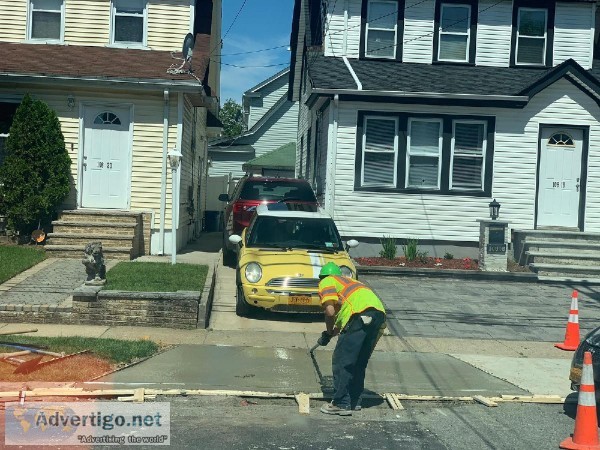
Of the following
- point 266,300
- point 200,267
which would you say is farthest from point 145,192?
point 266,300

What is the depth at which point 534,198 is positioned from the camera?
727 inches

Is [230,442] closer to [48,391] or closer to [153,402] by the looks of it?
[153,402]

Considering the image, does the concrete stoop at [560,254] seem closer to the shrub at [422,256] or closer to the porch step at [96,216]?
the shrub at [422,256]

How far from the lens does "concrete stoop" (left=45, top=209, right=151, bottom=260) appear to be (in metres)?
15.8

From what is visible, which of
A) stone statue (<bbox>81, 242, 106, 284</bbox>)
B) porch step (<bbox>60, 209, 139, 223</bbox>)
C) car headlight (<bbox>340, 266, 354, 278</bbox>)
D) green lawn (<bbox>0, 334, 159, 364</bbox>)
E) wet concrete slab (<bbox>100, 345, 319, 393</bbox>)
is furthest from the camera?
porch step (<bbox>60, 209, 139, 223</bbox>)

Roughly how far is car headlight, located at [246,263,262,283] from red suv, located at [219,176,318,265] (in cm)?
435

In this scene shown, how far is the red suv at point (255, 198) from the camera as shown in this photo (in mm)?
16500

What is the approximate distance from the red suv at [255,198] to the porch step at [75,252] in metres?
2.14

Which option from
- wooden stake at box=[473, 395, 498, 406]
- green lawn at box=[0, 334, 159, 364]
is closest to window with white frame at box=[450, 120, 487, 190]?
green lawn at box=[0, 334, 159, 364]

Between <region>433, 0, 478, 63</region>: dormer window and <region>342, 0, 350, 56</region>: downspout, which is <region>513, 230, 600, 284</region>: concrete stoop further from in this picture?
<region>342, 0, 350, 56</region>: downspout

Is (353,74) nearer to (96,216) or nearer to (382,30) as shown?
(382,30)

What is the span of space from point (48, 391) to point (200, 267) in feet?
25.7

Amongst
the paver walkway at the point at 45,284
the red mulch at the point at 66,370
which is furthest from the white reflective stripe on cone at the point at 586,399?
the paver walkway at the point at 45,284
